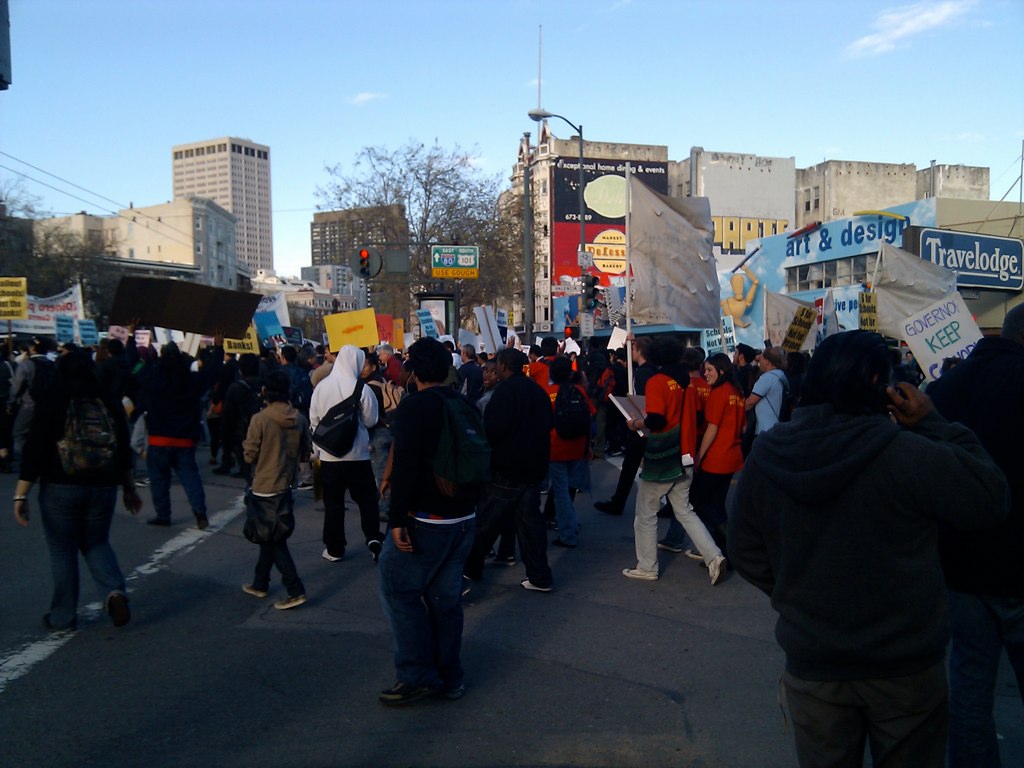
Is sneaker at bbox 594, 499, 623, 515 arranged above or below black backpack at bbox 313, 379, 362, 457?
below

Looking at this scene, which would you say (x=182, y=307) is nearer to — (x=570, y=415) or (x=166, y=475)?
(x=166, y=475)

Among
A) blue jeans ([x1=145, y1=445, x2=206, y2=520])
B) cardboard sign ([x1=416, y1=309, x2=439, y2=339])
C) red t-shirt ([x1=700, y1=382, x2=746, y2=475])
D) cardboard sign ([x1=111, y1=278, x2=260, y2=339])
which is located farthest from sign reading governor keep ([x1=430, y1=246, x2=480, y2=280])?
red t-shirt ([x1=700, y1=382, x2=746, y2=475])

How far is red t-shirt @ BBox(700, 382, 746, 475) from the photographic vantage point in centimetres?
737

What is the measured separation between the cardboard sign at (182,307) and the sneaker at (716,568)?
295 inches

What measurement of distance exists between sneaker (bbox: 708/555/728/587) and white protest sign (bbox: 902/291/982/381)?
3.42m

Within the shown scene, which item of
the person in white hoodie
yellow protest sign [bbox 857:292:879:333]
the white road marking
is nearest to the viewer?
the white road marking

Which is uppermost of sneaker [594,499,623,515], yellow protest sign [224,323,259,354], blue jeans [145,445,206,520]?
yellow protest sign [224,323,259,354]

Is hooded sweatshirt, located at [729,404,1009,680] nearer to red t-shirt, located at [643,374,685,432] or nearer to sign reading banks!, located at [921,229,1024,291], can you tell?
red t-shirt, located at [643,374,685,432]

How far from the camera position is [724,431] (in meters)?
7.40

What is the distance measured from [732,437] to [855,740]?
4.95 meters

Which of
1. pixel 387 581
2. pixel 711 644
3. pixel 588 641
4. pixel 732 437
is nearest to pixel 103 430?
pixel 387 581

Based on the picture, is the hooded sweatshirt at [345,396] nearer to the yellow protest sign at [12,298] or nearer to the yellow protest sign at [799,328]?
the yellow protest sign at [799,328]

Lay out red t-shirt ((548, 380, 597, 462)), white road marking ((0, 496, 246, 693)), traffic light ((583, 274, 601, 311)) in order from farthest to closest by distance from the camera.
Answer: traffic light ((583, 274, 601, 311)) < red t-shirt ((548, 380, 597, 462)) < white road marking ((0, 496, 246, 693))

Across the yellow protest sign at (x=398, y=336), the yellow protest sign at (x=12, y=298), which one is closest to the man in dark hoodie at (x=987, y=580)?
the yellow protest sign at (x=12, y=298)
